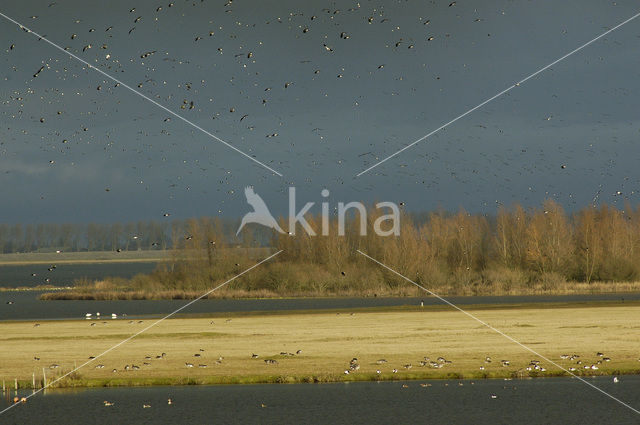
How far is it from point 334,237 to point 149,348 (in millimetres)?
74592

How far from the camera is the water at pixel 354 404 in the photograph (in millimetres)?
29281

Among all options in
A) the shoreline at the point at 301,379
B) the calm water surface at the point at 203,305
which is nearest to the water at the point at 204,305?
the calm water surface at the point at 203,305

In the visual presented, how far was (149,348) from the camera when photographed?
1768 inches

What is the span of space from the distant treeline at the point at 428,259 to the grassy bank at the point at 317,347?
39726mm

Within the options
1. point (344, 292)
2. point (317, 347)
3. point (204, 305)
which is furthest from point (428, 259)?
point (317, 347)

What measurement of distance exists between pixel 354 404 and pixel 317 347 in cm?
1305

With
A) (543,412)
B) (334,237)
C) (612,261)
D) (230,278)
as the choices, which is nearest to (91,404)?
(543,412)

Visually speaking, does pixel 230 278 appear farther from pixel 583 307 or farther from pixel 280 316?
pixel 583 307

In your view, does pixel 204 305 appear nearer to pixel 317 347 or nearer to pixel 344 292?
pixel 344 292

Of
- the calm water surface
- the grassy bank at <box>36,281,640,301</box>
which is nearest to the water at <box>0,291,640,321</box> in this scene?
the calm water surface

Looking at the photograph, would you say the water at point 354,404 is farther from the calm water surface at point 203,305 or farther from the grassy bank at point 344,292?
the grassy bank at point 344,292

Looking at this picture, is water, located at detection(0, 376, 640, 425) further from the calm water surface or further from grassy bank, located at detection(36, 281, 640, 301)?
grassy bank, located at detection(36, 281, 640, 301)

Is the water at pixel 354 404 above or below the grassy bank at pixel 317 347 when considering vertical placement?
below

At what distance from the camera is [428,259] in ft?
379
